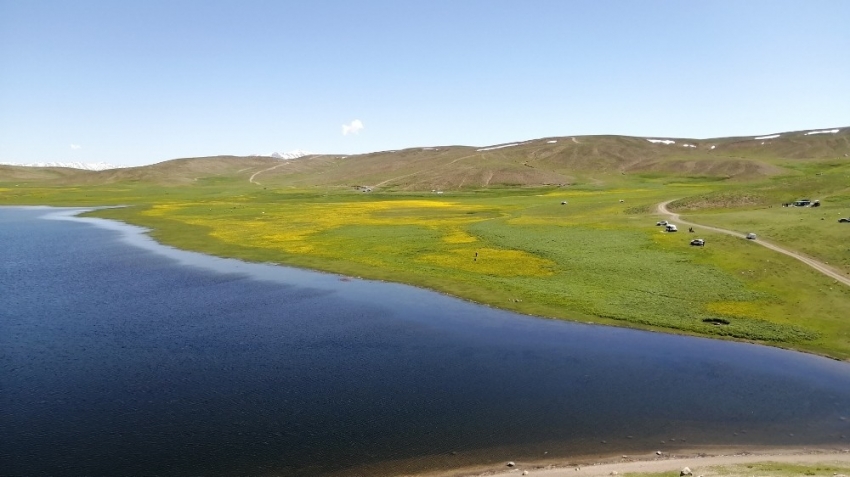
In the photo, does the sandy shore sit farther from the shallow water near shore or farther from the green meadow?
the green meadow

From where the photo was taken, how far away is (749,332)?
44.3 meters

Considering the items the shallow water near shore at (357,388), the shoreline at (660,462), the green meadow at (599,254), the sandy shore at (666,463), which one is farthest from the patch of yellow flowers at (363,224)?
the sandy shore at (666,463)

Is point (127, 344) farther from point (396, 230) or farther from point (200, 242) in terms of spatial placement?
point (396, 230)

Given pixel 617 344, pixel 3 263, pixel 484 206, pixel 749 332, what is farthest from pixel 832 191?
pixel 3 263

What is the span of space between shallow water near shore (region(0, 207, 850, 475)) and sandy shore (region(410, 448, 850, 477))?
36.6 inches

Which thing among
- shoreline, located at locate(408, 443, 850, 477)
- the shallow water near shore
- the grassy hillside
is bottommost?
shoreline, located at locate(408, 443, 850, 477)

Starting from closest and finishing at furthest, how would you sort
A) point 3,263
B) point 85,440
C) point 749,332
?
point 85,440 → point 749,332 → point 3,263

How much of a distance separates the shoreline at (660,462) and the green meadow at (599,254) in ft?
59.3

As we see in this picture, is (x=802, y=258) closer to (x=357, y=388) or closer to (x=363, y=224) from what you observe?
(x=357, y=388)

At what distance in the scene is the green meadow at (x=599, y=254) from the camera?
160ft

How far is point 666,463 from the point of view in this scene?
2486 cm

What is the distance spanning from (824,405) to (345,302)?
40155mm

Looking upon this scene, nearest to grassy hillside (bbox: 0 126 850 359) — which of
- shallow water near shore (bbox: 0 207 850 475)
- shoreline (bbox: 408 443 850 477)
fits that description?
shallow water near shore (bbox: 0 207 850 475)

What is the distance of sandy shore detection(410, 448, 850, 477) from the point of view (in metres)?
23.9
